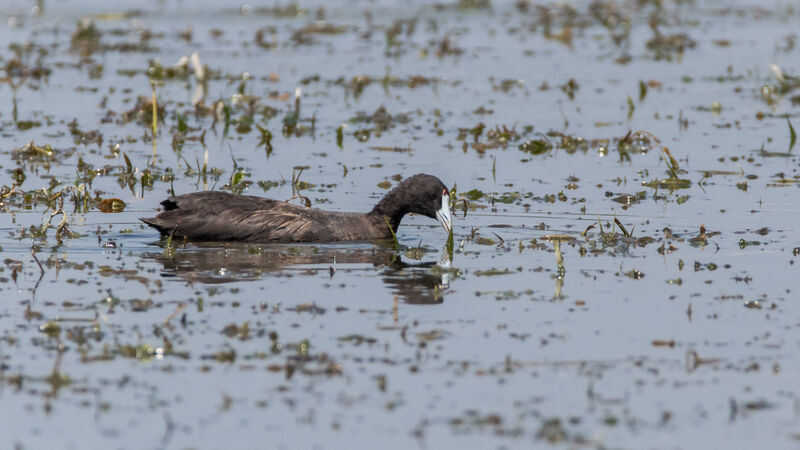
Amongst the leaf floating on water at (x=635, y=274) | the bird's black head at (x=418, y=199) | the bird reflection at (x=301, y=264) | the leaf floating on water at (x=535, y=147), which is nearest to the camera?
the bird reflection at (x=301, y=264)

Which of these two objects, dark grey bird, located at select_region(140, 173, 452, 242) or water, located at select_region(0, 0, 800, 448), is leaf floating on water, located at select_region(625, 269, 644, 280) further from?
dark grey bird, located at select_region(140, 173, 452, 242)

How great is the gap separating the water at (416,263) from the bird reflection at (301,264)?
0.05 meters

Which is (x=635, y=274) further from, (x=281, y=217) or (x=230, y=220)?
(x=230, y=220)

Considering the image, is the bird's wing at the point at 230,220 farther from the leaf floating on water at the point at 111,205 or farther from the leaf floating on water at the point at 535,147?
the leaf floating on water at the point at 535,147

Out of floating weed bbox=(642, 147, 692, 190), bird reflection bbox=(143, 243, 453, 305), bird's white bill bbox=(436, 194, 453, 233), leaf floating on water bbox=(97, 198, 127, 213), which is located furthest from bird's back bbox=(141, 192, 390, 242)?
floating weed bbox=(642, 147, 692, 190)

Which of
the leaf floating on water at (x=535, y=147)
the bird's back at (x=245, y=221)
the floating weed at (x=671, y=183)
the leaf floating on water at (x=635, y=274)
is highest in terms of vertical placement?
the leaf floating on water at (x=535, y=147)

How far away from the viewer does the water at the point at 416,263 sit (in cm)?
801

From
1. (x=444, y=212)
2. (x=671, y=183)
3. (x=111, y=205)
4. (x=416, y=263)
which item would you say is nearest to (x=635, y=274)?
(x=416, y=263)

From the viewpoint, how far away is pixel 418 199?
535 inches

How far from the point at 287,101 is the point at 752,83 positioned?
8.00 metres

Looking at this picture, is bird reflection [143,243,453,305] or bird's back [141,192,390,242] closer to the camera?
bird reflection [143,243,453,305]

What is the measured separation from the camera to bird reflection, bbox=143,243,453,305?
449 inches

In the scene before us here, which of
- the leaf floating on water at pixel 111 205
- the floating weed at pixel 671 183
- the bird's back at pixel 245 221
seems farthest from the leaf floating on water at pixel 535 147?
the leaf floating on water at pixel 111 205

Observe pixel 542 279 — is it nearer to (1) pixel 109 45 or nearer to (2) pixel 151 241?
(2) pixel 151 241
